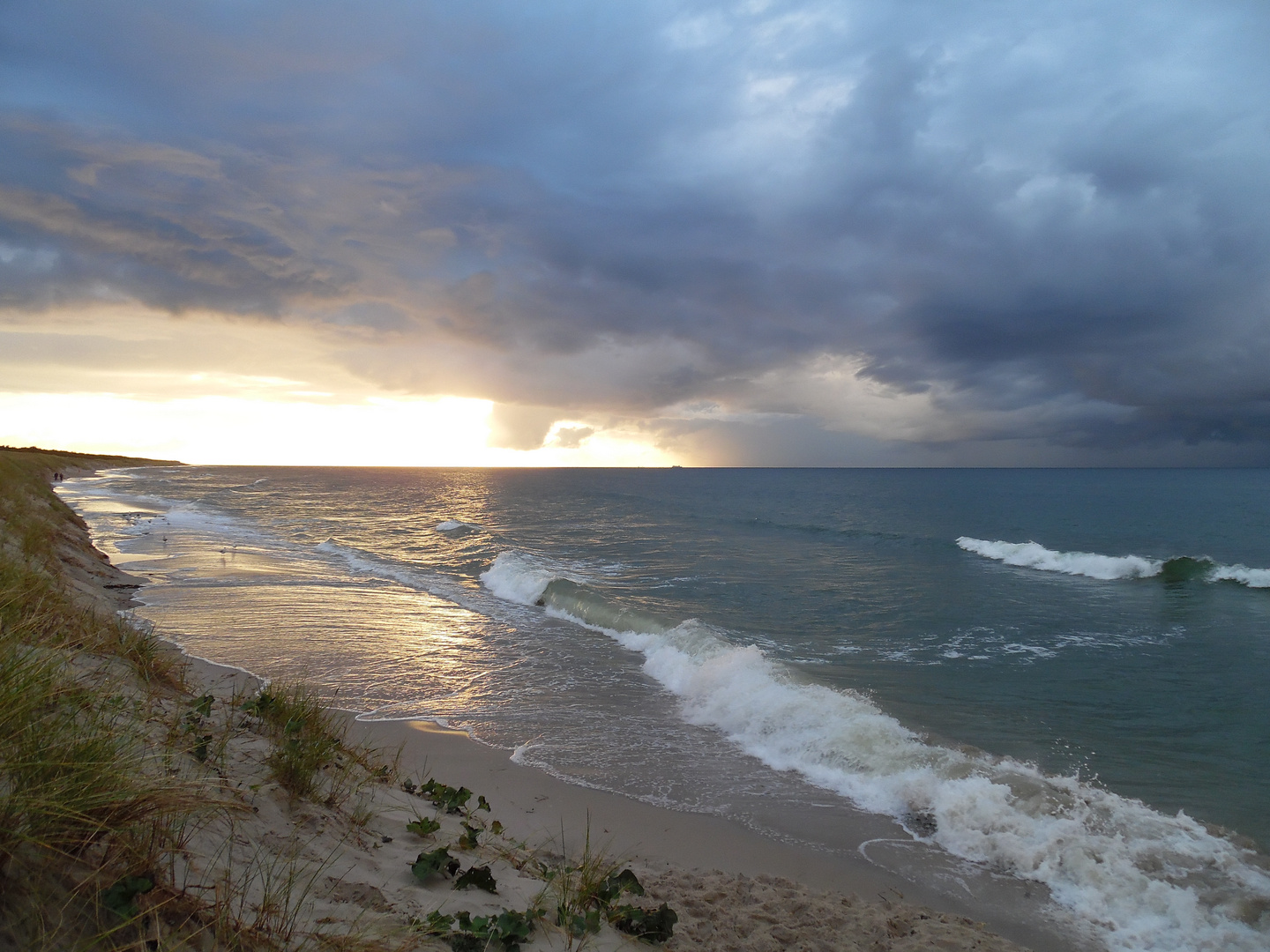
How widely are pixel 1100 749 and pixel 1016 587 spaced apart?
668 inches

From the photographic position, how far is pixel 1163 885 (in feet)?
20.4

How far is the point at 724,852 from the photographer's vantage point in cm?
657

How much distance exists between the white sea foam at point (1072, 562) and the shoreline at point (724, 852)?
28.8 metres

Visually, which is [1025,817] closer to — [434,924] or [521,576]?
[434,924]

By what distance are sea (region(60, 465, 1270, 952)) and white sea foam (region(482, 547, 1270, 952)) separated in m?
0.03

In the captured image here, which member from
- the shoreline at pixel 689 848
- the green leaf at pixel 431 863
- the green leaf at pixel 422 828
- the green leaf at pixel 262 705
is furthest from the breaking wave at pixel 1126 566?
the green leaf at pixel 262 705

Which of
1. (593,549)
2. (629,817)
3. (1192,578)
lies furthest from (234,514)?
(1192,578)

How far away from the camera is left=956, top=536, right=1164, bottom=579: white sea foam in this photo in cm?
2905

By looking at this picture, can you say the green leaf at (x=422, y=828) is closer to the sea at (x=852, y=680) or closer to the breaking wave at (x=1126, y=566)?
the sea at (x=852, y=680)

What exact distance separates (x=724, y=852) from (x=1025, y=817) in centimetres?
361

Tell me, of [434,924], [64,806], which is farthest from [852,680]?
[64,806]

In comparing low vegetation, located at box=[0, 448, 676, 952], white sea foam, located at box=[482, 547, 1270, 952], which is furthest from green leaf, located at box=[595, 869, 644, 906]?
white sea foam, located at box=[482, 547, 1270, 952]

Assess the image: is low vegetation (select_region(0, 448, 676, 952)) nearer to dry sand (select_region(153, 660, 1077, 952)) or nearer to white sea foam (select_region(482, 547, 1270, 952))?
dry sand (select_region(153, 660, 1077, 952))

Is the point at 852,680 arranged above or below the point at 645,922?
below
